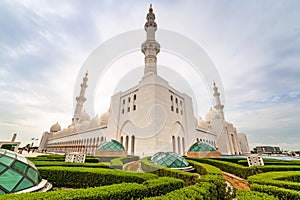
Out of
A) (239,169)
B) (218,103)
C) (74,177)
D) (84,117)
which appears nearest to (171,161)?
(239,169)

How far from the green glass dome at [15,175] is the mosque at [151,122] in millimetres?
14005

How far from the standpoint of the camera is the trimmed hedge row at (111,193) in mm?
2957

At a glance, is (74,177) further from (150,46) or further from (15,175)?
(150,46)

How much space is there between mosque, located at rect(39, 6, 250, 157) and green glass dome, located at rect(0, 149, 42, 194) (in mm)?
14005

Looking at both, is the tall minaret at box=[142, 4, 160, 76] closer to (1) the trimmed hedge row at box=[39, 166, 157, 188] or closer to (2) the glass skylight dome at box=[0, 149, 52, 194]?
(1) the trimmed hedge row at box=[39, 166, 157, 188]

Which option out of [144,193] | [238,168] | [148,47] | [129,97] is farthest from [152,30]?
[144,193]

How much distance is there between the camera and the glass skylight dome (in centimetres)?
355

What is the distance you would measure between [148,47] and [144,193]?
2661cm

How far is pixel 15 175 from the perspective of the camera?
383 centimetres

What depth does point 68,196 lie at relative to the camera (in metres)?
3.04

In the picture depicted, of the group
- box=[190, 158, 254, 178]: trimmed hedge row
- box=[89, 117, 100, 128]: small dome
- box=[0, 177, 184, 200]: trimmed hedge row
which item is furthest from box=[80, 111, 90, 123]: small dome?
box=[0, 177, 184, 200]: trimmed hedge row

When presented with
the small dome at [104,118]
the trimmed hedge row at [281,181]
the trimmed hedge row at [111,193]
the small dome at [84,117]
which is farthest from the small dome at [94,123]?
the trimmed hedge row at [281,181]

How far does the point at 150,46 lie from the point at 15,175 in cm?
2666

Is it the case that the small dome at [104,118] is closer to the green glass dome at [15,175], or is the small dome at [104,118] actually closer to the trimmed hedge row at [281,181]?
the green glass dome at [15,175]
